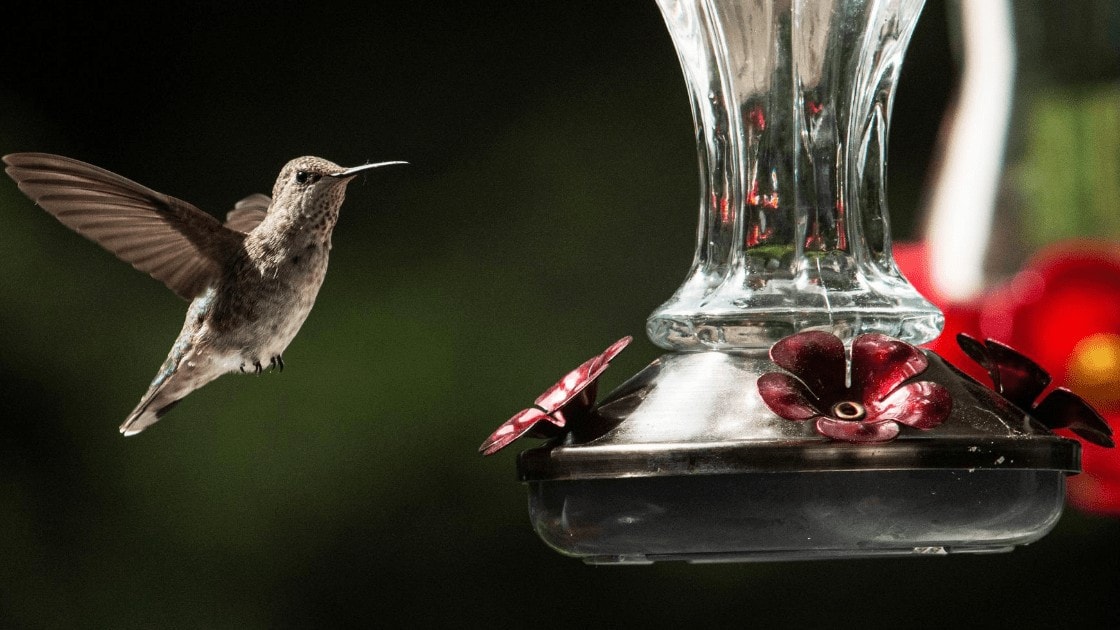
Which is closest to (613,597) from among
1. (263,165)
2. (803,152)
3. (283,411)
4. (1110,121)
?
(283,411)

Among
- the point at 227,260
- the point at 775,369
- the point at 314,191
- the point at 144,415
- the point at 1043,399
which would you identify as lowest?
the point at 144,415

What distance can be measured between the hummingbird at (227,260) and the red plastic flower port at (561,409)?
1254 mm

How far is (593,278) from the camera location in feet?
19.5

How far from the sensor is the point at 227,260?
320 cm

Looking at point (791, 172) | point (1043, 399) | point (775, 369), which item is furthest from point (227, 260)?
point (1043, 399)

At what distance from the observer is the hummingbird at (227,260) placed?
2920mm

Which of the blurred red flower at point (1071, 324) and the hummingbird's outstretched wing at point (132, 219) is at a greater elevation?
the hummingbird's outstretched wing at point (132, 219)

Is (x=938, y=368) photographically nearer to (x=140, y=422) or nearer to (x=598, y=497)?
(x=598, y=497)

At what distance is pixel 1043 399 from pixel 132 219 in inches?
75.4

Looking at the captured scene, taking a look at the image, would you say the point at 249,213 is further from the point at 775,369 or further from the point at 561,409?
the point at 775,369

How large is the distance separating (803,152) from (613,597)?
4374 millimetres

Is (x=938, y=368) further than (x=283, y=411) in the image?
No

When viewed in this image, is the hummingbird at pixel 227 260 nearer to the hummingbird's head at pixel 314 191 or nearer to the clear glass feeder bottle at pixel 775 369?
the hummingbird's head at pixel 314 191

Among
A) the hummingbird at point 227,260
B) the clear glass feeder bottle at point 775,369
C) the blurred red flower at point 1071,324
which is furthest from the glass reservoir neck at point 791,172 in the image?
the hummingbird at point 227,260
